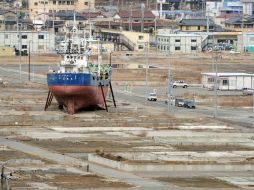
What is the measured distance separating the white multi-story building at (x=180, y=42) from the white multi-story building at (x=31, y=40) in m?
11.0

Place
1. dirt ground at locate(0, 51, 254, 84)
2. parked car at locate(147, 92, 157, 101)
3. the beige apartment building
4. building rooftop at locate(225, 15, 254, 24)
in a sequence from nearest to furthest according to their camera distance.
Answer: parked car at locate(147, 92, 157, 101) → dirt ground at locate(0, 51, 254, 84) → building rooftop at locate(225, 15, 254, 24) → the beige apartment building

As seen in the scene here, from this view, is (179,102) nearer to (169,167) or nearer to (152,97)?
(152,97)

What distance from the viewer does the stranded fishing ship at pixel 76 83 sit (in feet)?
262

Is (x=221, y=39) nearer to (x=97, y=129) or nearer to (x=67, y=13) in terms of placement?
(x=67, y=13)

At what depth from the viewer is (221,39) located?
158 metres

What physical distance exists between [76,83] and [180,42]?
68746 millimetres

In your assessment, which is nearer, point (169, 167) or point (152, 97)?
point (169, 167)

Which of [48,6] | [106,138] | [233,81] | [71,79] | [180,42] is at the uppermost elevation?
[71,79]

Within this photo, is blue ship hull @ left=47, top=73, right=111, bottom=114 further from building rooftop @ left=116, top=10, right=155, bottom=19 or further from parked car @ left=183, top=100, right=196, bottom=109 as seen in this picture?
building rooftop @ left=116, top=10, right=155, bottom=19

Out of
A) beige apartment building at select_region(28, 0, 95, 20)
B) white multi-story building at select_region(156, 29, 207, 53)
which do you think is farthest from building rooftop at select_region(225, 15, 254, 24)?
white multi-story building at select_region(156, 29, 207, 53)

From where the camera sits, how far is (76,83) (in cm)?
8000

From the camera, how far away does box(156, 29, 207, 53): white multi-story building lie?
14750 centimetres

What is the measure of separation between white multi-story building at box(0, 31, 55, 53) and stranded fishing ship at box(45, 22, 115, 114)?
60.5 metres

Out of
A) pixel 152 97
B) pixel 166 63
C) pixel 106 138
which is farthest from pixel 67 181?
pixel 166 63
